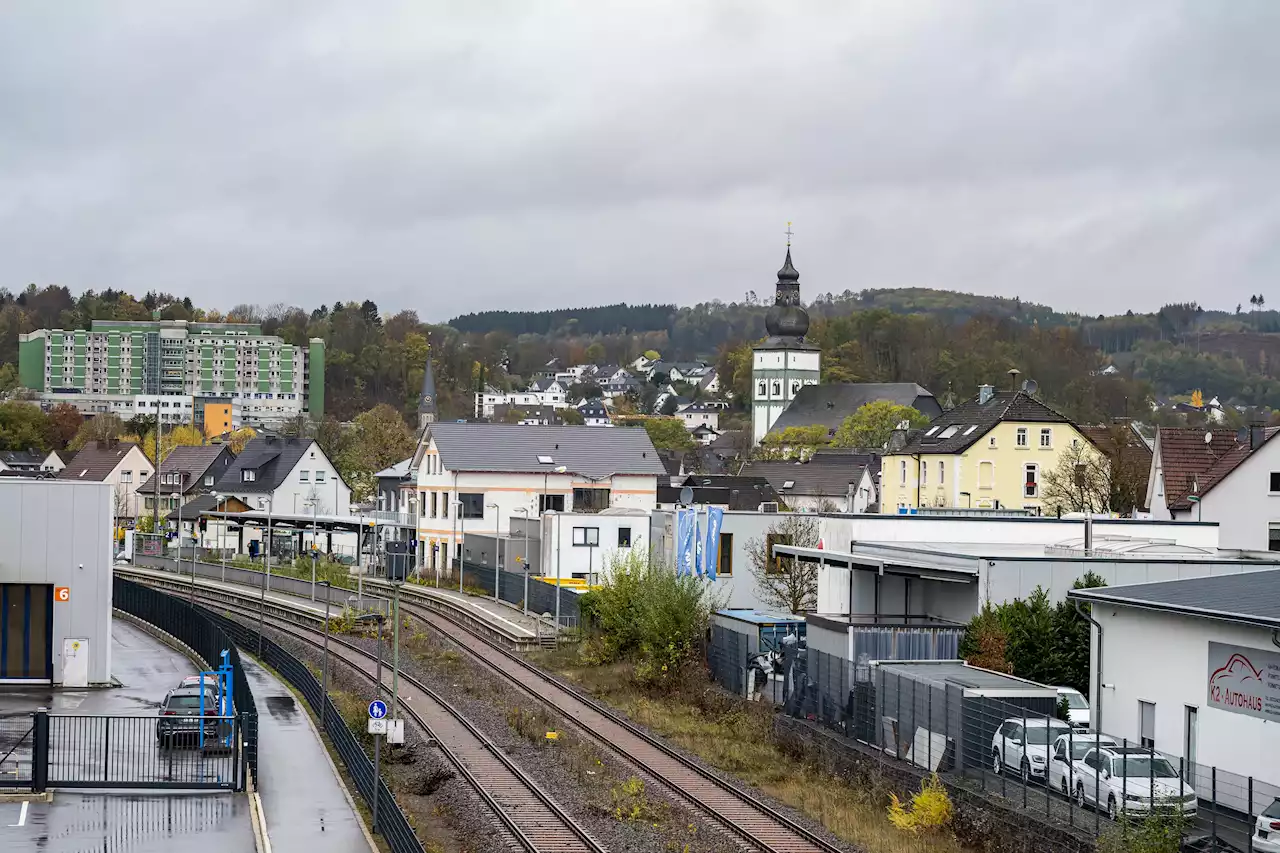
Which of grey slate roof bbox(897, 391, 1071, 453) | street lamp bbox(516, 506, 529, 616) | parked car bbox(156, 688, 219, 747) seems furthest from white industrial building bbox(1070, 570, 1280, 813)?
grey slate roof bbox(897, 391, 1071, 453)

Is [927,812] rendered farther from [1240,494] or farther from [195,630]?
[1240,494]

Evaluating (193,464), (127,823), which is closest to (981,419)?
(193,464)

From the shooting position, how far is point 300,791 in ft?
90.7

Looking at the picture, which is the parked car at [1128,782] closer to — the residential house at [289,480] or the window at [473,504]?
the window at [473,504]

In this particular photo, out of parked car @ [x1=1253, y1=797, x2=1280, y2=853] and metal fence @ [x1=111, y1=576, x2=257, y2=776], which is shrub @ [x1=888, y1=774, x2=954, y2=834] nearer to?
parked car @ [x1=1253, y1=797, x2=1280, y2=853]

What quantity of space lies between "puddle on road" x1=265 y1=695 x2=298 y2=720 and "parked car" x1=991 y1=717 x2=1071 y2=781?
55.6 feet

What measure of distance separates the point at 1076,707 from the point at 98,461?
10276 cm

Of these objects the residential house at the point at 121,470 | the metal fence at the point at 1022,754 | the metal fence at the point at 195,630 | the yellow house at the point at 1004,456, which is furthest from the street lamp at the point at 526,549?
the residential house at the point at 121,470

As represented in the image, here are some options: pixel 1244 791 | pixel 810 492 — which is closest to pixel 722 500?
pixel 810 492

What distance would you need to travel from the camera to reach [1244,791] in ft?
75.3

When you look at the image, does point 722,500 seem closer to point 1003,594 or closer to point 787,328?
point 1003,594

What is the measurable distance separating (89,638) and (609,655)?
13.7m

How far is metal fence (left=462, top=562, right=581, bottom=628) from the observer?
170 feet

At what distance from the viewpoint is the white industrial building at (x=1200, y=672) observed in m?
23.9
